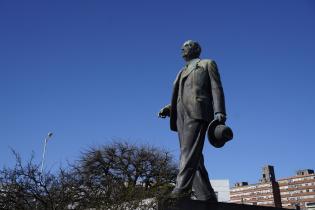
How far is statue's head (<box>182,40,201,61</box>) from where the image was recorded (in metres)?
8.88

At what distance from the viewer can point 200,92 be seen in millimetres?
8188

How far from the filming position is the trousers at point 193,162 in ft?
24.6

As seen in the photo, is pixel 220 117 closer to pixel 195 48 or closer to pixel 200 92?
pixel 200 92

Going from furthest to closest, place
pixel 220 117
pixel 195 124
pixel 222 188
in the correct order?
pixel 222 188 < pixel 195 124 < pixel 220 117

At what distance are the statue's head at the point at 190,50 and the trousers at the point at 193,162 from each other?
1.39 metres

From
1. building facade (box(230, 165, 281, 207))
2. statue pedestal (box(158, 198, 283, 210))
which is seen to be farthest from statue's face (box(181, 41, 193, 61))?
building facade (box(230, 165, 281, 207))

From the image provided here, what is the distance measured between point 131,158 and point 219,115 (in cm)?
3091

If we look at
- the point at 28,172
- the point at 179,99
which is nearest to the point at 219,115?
the point at 179,99

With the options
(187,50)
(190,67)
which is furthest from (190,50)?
(190,67)

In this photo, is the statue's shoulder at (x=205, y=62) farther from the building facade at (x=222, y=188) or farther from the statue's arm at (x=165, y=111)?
the building facade at (x=222, y=188)

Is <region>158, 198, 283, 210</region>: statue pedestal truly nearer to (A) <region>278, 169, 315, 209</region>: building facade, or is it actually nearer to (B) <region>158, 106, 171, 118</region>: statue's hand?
(B) <region>158, 106, 171, 118</region>: statue's hand

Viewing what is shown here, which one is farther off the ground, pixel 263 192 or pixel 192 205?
pixel 263 192

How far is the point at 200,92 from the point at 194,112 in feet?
1.53

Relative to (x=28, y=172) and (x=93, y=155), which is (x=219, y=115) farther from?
(x=93, y=155)
